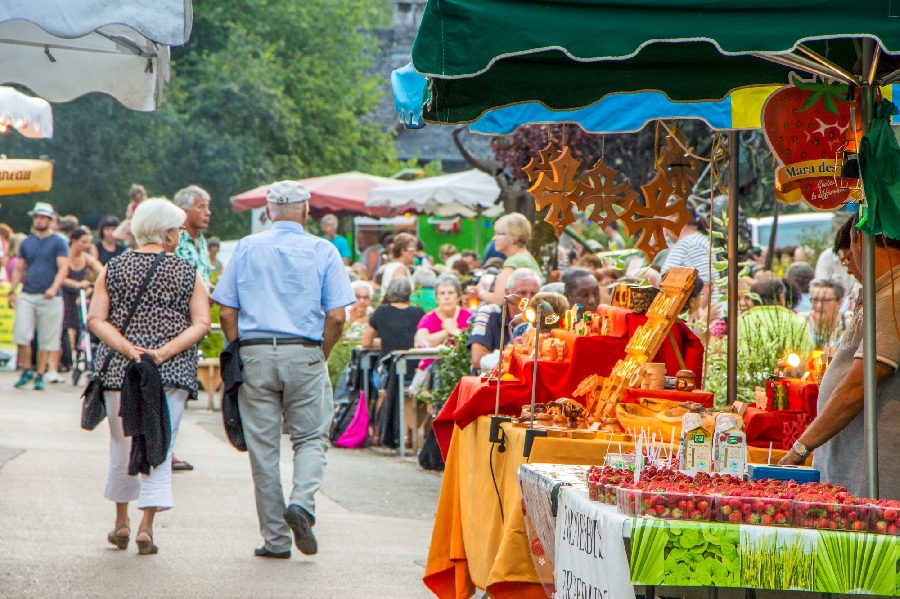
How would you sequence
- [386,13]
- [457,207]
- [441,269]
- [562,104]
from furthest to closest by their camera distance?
[386,13] → [457,207] → [441,269] → [562,104]

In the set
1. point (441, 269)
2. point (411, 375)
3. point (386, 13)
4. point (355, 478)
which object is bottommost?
point (355, 478)

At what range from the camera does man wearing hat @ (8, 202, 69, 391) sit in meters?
16.1

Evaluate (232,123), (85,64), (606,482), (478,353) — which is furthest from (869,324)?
(232,123)

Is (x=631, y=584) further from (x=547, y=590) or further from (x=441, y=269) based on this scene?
(x=441, y=269)

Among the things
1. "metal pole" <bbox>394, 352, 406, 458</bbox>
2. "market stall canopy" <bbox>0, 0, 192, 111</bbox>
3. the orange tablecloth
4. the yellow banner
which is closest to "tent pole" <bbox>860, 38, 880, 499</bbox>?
the orange tablecloth

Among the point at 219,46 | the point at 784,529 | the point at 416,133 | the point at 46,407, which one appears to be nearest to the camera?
the point at 784,529

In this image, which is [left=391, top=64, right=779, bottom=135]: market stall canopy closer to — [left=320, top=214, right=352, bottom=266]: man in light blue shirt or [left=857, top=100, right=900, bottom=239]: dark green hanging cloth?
[left=857, top=100, right=900, bottom=239]: dark green hanging cloth

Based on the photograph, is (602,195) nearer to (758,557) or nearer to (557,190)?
(557,190)

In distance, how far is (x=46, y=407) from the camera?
14094 millimetres

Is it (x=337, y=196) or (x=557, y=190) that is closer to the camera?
(x=557, y=190)

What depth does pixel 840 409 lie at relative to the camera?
15.4ft

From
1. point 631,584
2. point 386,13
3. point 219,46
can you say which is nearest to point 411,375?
point 631,584

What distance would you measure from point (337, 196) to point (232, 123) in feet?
52.2

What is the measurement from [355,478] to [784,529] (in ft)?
23.7
